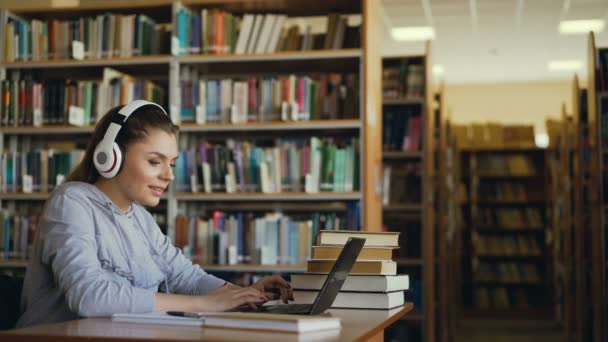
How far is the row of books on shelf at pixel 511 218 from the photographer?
9586 mm

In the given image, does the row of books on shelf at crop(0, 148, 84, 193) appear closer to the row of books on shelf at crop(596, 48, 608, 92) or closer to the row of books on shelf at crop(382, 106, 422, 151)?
the row of books on shelf at crop(382, 106, 422, 151)

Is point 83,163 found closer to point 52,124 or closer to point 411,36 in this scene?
point 52,124

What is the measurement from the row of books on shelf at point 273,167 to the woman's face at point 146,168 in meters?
2.14

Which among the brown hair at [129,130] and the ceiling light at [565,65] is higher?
the ceiling light at [565,65]

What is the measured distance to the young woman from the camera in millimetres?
1857

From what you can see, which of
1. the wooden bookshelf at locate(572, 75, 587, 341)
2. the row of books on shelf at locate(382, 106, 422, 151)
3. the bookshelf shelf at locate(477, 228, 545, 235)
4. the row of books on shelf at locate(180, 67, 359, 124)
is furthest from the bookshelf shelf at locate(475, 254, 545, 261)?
the row of books on shelf at locate(180, 67, 359, 124)

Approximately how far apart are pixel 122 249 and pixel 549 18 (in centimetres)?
730

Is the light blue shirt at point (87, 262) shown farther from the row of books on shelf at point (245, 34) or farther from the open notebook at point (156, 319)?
the row of books on shelf at point (245, 34)

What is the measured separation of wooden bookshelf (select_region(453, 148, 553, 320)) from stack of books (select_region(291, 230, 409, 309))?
24.6 feet

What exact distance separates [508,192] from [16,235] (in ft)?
21.3

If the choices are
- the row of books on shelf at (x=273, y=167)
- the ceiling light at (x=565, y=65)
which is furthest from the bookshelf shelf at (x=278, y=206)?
the ceiling light at (x=565, y=65)

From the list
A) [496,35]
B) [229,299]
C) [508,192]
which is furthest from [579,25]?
[229,299]

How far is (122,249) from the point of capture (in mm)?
2174

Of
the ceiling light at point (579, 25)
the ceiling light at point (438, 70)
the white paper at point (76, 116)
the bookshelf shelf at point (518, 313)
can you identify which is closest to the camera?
the white paper at point (76, 116)
